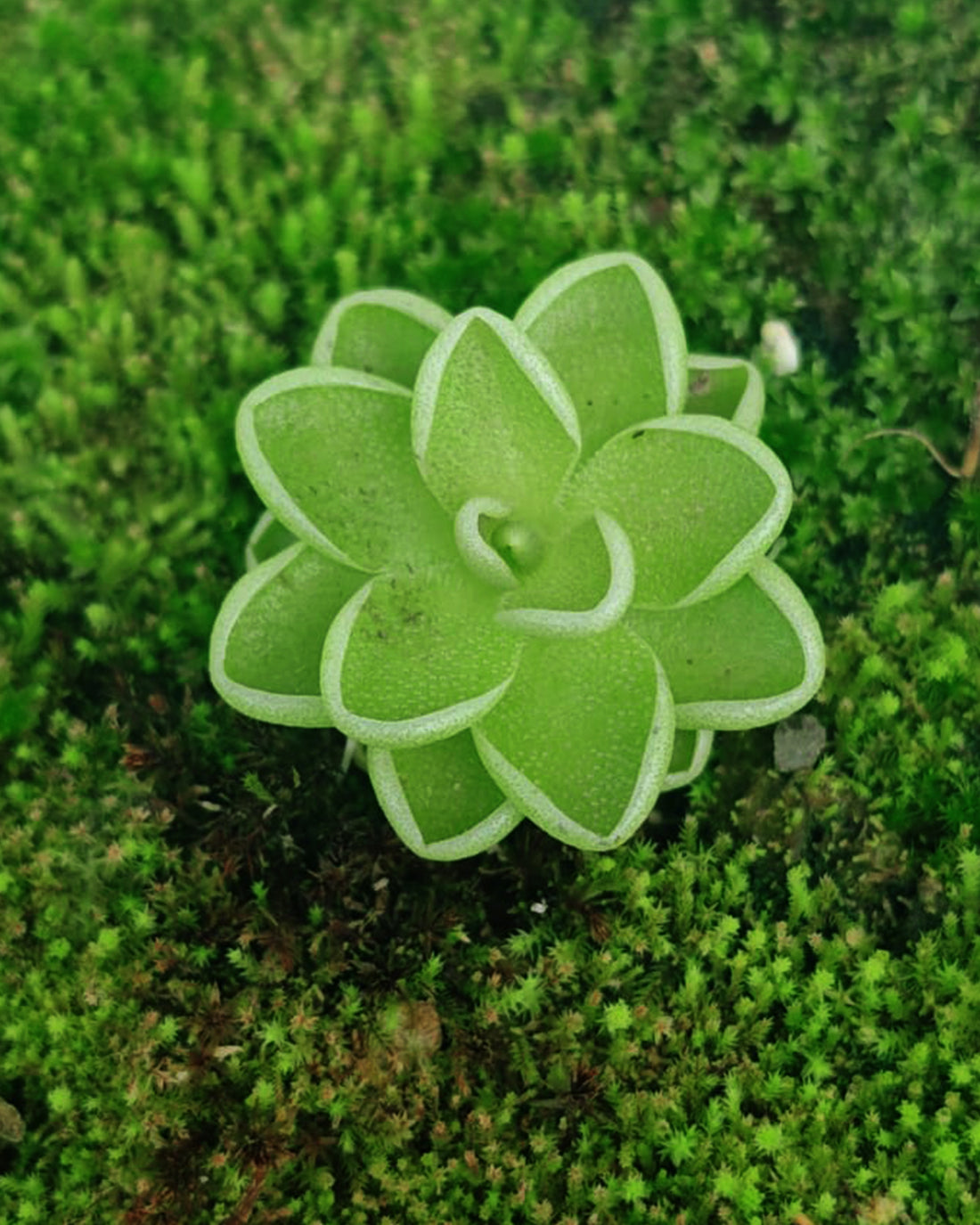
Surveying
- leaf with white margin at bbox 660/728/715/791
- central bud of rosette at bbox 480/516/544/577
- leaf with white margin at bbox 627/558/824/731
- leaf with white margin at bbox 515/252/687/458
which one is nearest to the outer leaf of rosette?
leaf with white margin at bbox 515/252/687/458

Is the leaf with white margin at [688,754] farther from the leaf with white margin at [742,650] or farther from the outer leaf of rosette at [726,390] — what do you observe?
the outer leaf of rosette at [726,390]

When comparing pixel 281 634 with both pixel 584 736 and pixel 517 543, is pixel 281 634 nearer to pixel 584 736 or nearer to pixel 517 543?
pixel 517 543

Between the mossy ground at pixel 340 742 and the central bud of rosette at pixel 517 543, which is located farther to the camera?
the mossy ground at pixel 340 742

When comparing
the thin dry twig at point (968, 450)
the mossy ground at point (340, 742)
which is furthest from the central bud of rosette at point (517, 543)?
the thin dry twig at point (968, 450)

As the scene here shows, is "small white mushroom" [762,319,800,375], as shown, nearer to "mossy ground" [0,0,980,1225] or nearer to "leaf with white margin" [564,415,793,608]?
"mossy ground" [0,0,980,1225]

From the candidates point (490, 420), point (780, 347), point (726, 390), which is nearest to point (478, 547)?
point (490, 420)
